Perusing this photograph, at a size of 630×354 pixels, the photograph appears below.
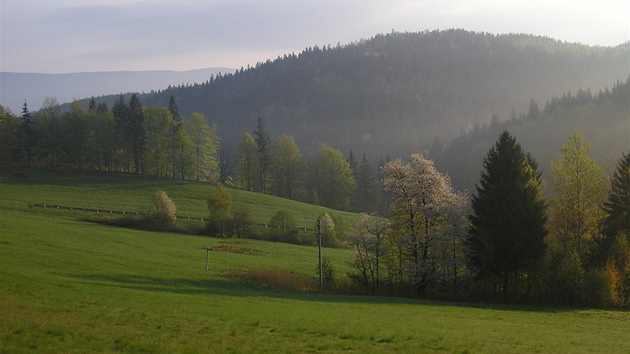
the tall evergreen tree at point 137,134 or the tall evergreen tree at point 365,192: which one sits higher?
the tall evergreen tree at point 137,134

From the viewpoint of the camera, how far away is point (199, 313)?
78.9 feet

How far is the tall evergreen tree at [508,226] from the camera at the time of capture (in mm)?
44781

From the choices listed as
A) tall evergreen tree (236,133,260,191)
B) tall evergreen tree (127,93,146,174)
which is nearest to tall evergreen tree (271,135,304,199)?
tall evergreen tree (236,133,260,191)

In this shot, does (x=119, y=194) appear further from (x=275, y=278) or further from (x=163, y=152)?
(x=275, y=278)

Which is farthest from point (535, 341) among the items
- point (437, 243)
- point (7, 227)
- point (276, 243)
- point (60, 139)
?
point (60, 139)

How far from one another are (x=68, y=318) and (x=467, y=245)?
34.5 meters

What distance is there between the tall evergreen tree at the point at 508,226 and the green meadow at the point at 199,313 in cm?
564

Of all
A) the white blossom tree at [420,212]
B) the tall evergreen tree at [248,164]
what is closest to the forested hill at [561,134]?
the tall evergreen tree at [248,164]

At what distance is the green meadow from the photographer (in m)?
17.0

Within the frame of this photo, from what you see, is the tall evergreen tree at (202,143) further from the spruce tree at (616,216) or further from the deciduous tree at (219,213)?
the spruce tree at (616,216)

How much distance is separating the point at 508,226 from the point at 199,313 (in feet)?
97.0

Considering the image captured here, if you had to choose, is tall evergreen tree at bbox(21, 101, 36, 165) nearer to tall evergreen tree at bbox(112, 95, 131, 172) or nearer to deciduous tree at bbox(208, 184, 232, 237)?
tall evergreen tree at bbox(112, 95, 131, 172)

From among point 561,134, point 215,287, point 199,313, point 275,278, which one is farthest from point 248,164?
point 561,134

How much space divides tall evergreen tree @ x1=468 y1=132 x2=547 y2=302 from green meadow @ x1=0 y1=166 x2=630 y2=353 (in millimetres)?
5636
